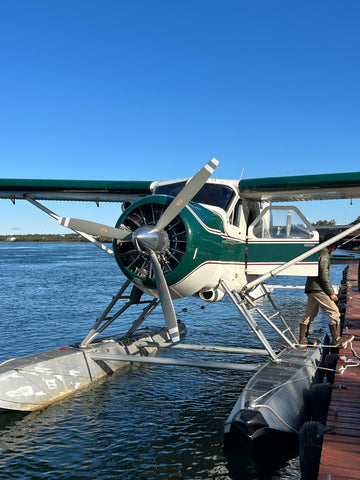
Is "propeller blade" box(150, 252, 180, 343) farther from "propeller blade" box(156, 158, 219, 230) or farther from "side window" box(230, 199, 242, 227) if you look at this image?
"side window" box(230, 199, 242, 227)

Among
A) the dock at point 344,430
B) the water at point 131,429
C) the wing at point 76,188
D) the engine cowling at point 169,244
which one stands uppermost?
the wing at point 76,188

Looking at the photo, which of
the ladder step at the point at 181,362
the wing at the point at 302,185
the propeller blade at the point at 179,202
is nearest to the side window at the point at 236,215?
the wing at the point at 302,185

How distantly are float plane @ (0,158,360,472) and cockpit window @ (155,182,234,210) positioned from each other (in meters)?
0.02

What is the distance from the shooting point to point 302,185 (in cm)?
754

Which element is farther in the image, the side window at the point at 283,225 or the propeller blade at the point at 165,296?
the side window at the point at 283,225

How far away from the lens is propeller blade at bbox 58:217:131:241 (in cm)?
605

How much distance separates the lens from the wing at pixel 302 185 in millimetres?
7367

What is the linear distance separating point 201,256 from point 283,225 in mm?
2538

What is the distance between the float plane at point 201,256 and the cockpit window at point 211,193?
0.05 ft

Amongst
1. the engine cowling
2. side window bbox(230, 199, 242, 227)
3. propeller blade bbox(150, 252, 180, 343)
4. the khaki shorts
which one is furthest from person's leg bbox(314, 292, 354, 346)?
propeller blade bbox(150, 252, 180, 343)

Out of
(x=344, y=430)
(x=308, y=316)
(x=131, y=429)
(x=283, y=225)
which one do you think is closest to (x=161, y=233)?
(x=131, y=429)

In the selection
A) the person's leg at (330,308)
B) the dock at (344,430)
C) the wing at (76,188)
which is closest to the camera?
the dock at (344,430)

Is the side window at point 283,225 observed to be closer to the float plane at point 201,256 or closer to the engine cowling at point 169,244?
the float plane at point 201,256

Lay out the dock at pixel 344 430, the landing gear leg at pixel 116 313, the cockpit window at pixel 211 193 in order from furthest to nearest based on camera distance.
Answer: the landing gear leg at pixel 116 313, the cockpit window at pixel 211 193, the dock at pixel 344 430
